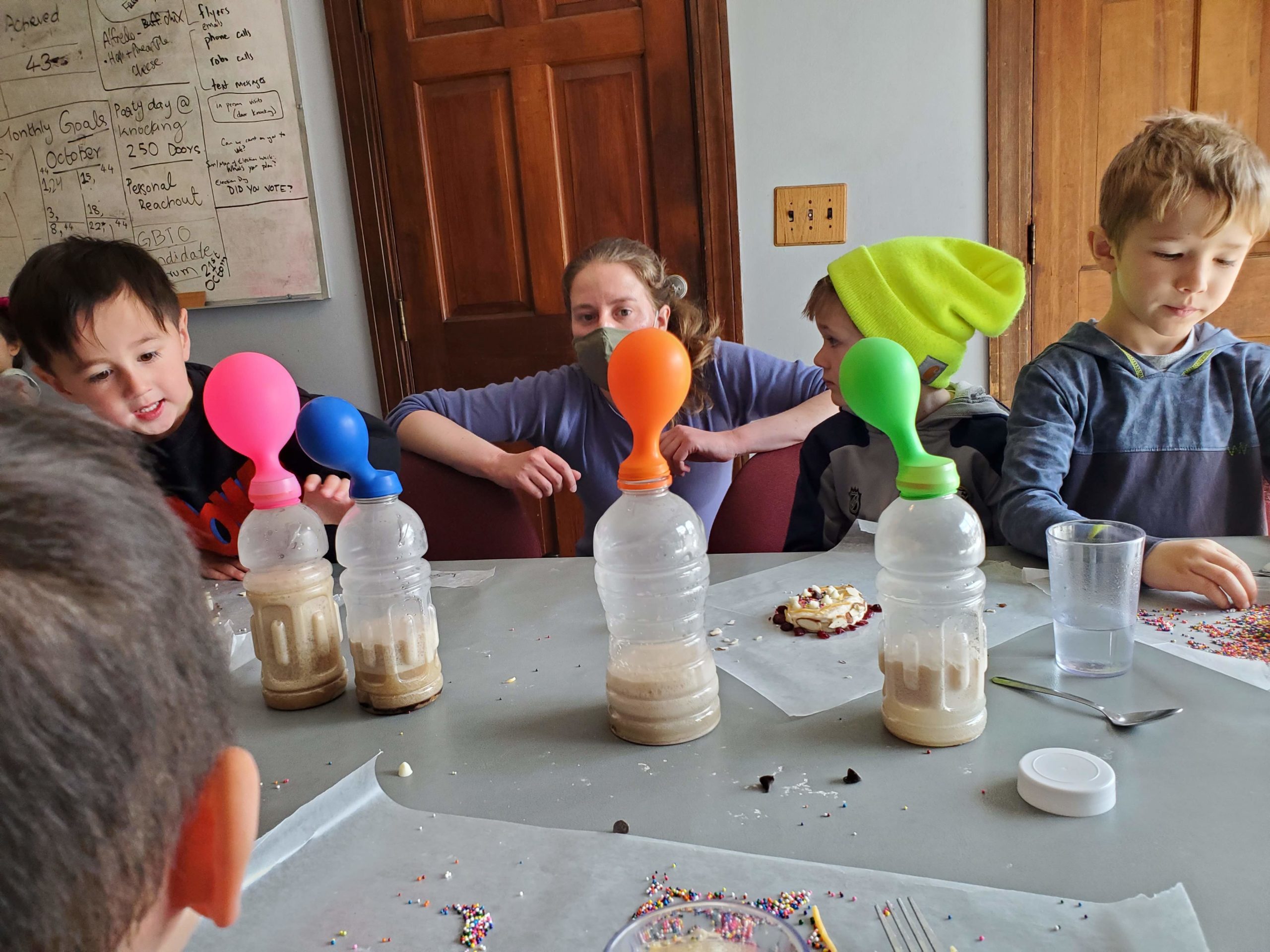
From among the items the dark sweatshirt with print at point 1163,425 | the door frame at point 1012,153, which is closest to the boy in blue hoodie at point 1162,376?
the dark sweatshirt with print at point 1163,425

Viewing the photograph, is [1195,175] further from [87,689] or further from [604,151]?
[604,151]

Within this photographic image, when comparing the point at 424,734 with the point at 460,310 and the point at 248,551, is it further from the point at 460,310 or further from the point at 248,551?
the point at 460,310

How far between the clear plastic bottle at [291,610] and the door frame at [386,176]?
1.86 metres

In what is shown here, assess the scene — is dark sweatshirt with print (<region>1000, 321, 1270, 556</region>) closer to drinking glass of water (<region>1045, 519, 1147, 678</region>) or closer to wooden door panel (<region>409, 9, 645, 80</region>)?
drinking glass of water (<region>1045, 519, 1147, 678</region>)

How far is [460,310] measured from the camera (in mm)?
2730

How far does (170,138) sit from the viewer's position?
2.69 m

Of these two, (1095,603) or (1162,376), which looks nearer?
(1095,603)

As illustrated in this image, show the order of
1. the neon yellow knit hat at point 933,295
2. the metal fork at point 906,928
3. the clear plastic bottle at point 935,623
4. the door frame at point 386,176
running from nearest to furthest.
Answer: the metal fork at point 906,928 → the clear plastic bottle at point 935,623 → the neon yellow knit hat at point 933,295 → the door frame at point 386,176

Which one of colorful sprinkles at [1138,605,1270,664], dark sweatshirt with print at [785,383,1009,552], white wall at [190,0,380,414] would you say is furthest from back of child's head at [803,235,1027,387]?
white wall at [190,0,380,414]

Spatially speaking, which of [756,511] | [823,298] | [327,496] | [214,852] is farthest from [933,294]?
[214,852]

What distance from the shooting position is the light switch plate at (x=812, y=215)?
2420 millimetres

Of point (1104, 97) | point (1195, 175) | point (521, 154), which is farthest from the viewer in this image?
point (521, 154)

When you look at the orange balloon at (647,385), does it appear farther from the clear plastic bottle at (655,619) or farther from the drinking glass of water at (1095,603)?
the drinking glass of water at (1095,603)

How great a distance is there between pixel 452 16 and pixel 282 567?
224 cm
